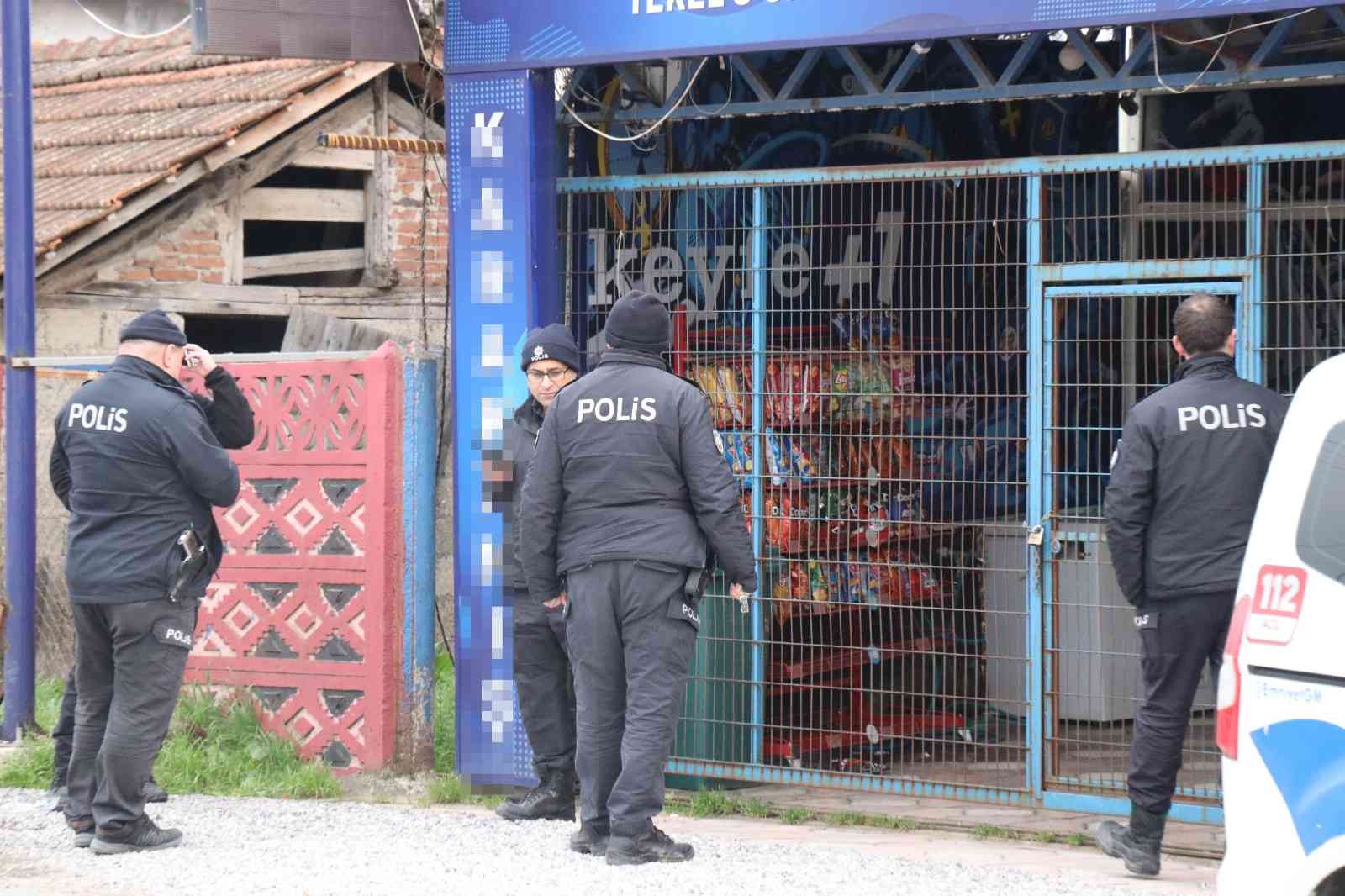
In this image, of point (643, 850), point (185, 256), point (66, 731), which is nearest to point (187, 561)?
point (66, 731)

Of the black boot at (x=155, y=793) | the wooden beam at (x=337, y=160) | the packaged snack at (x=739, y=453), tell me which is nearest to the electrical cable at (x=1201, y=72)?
the packaged snack at (x=739, y=453)

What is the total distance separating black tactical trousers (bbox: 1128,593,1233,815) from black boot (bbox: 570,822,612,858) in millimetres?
1919

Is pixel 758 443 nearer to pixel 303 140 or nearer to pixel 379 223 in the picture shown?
pixel 379 223

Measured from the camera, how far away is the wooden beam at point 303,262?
38.2 ft

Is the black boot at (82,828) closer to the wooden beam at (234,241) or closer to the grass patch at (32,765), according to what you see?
the grass patch at (32,765)

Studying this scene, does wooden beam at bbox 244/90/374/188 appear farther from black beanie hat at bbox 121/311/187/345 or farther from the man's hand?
black beanie hat at bbox 121/311/187/345

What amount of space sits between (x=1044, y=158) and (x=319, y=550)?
12.3 ft

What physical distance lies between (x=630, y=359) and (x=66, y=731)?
3.08 m

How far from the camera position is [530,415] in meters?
7.12

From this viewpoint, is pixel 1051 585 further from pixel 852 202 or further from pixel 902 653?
pixel 852 202

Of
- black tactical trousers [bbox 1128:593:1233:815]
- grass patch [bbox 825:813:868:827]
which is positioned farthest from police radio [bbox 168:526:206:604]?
black tactical trousers [bbox 1128:593:1233:815]

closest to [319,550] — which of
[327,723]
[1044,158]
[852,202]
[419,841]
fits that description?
[327,723]

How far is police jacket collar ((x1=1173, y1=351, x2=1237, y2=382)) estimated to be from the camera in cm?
602

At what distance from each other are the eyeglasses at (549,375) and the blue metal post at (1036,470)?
188cm
